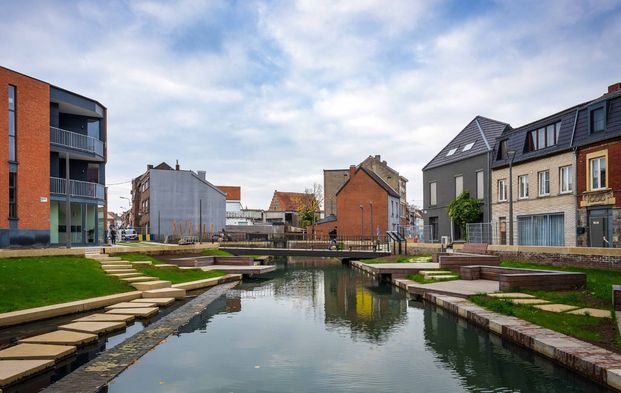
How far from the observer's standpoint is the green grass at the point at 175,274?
19081mm

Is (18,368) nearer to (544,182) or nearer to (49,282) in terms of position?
(49,282)

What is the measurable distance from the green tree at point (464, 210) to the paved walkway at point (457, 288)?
48.3ft

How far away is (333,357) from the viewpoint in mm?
9227

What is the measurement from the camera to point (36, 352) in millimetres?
8203

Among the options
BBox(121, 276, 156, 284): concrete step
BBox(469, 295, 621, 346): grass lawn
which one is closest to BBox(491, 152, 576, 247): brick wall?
BBox(469, 295, 621, 346): grass lawn

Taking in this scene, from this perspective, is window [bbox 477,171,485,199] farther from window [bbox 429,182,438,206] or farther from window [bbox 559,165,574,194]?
window [bbox 559,165,574,194]

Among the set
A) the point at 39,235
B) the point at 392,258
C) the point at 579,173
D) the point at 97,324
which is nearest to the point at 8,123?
the point at 39,235

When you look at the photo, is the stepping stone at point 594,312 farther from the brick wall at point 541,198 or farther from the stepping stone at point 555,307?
the brick wall at point 541,198

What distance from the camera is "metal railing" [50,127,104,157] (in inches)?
1017

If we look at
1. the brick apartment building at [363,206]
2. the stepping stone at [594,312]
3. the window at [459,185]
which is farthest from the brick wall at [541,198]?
the brick apartment building at [363,206]

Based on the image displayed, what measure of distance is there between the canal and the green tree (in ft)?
62.0

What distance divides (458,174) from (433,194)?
3999 mm

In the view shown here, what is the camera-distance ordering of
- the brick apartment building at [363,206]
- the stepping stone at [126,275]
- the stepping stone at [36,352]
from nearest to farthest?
the stepping stone at [36,352]
the stepping stone at [126,275]
the brick apartment building at [363,206]

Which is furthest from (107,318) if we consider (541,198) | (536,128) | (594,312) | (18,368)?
(536,128)
